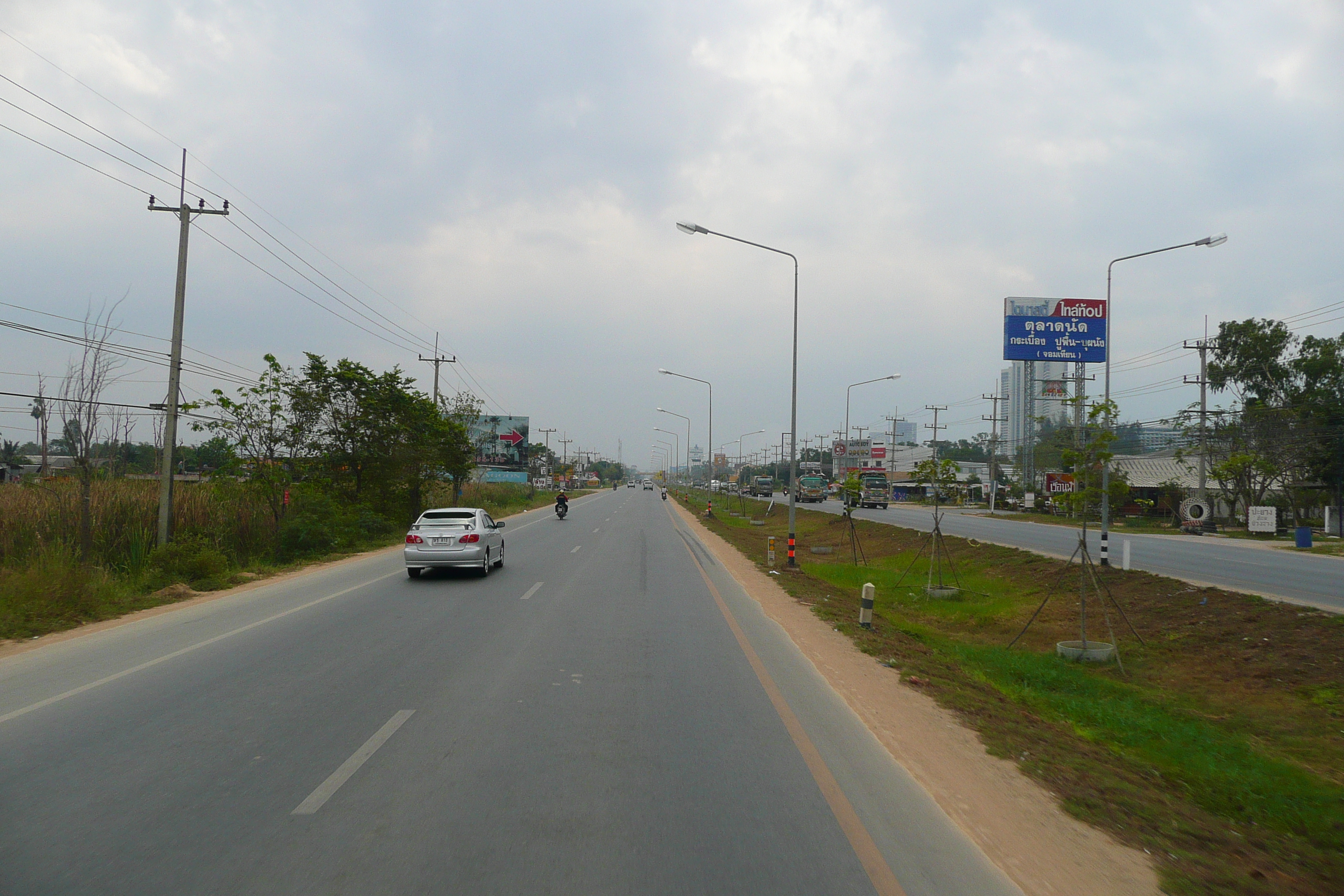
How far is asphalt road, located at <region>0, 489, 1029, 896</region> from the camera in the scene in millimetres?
4066

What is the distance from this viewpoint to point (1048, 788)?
18.5 ft

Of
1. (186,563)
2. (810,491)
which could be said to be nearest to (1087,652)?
(186,563)

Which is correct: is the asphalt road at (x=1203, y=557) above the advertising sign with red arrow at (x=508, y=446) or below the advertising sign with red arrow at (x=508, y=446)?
below

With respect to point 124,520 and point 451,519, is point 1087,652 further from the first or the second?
point 124,520

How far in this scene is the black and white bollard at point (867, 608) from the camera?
39.2 ft

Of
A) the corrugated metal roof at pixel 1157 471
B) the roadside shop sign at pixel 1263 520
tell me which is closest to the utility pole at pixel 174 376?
the roadside shop sign at pixel 1263 520

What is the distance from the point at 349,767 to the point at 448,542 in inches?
454

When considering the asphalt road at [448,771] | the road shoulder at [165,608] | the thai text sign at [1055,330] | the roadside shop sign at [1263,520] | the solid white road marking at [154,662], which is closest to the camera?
the asphalt road at [448,771]

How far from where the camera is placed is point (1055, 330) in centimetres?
2103

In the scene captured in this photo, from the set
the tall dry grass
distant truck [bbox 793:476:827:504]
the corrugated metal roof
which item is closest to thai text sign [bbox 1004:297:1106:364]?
the tall dry grass

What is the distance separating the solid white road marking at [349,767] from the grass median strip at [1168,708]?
15.6 ft

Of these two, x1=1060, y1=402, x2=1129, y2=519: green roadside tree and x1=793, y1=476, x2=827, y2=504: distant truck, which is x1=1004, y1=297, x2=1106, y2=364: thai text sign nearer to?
x1=1060, y1=402, x2=1129, y2=519: green roadside tree

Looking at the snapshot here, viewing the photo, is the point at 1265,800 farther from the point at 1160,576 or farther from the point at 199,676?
the point at 1160,576

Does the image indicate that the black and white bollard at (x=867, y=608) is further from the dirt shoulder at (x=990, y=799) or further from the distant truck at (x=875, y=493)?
the distant truck at (x=875, y=493)
